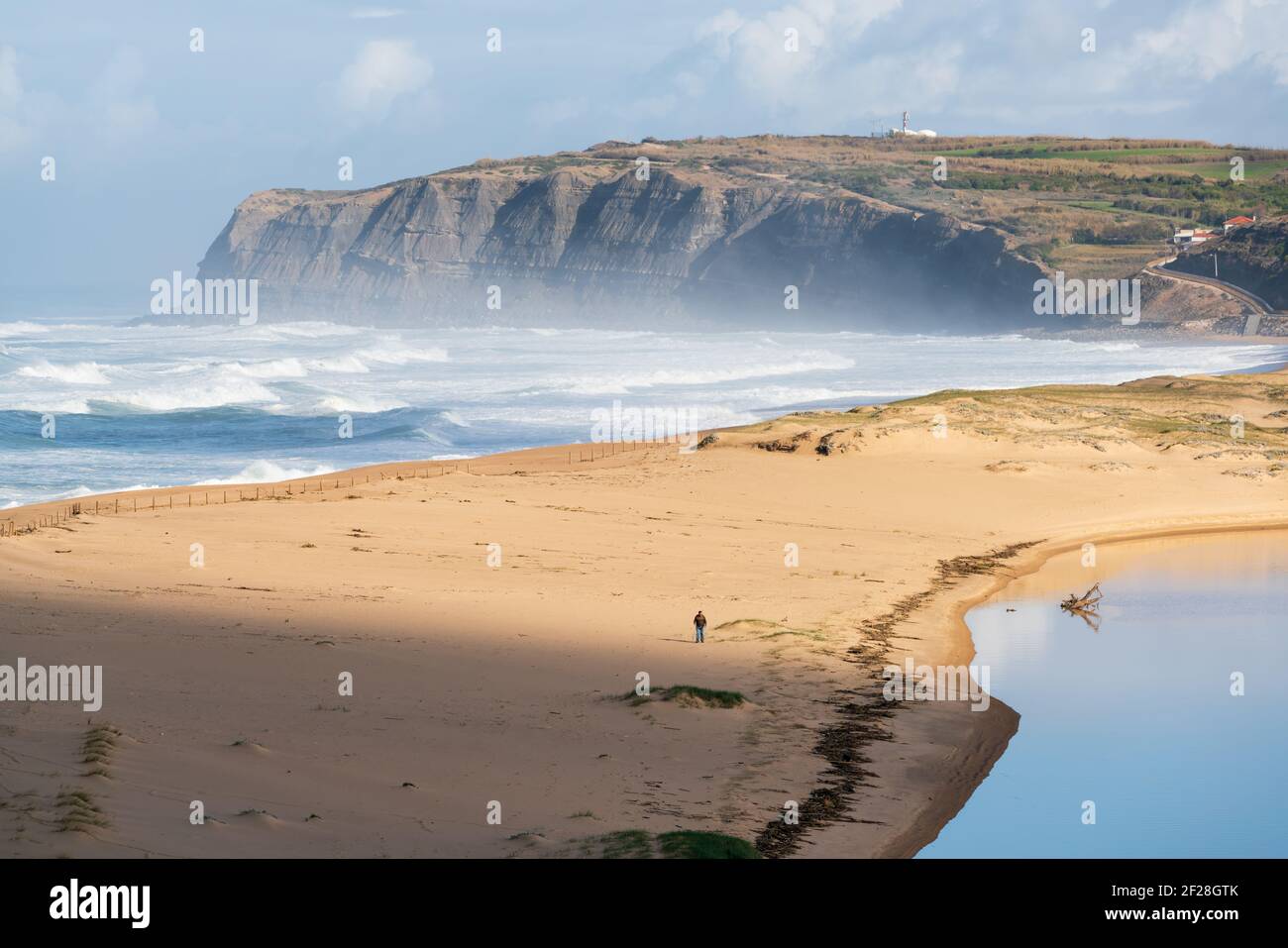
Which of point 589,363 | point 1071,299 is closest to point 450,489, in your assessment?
point 589,363

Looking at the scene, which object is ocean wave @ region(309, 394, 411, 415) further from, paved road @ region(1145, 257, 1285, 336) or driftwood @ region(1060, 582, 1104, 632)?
paved road @ region(1145, 257, 1285, 336)

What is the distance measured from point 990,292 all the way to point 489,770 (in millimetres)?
94730

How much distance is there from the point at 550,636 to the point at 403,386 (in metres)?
42.1

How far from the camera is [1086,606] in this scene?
69.6 ft

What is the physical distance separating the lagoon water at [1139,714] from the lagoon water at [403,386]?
19856 millimetres

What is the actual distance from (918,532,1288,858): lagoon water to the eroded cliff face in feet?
257

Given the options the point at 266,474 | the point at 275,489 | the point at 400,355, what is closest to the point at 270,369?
the point at 400,355

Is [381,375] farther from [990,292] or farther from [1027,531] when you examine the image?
[990,292]

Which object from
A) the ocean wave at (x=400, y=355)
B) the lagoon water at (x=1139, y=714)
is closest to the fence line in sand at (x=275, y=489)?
the lagoon water at (x=1139, y=714)

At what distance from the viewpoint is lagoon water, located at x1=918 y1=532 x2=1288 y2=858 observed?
1248 cm

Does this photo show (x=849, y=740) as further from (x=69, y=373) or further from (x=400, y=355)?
(x=400, y=355)

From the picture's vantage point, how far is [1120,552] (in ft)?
85.8

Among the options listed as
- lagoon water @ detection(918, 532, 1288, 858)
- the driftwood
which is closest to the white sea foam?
lagoon water @ detection(918, 532, 1288, 858)

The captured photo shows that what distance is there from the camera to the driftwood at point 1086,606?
20703 millimetres
